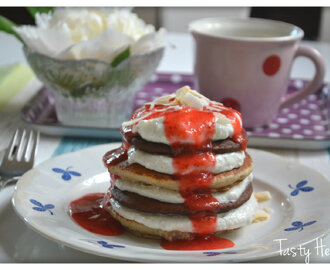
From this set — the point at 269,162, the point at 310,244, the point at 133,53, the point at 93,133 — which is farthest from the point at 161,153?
the point at 133,53

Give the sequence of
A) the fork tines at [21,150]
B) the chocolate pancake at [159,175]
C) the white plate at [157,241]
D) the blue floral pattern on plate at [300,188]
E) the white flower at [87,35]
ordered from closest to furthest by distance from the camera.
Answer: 1. the white plate at [157,241]
2. the chocolate pancake at [159,175]
3. the blue floral pattern on plate at [300,188]
4. the fork tines at [21,150]
5. the white flower at [87,35]

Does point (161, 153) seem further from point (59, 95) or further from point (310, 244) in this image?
point (59, 95)

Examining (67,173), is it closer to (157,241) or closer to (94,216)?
(94,216)

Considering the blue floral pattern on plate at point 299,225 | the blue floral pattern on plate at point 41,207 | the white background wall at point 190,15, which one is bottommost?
the white background wall at point 190,15

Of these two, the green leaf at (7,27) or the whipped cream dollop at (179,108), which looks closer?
the whipped cream dollop at (179,108)

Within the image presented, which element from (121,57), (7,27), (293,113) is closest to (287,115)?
(293,113)

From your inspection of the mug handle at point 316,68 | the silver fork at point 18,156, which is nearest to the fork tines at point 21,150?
the silver fork at point 18,156

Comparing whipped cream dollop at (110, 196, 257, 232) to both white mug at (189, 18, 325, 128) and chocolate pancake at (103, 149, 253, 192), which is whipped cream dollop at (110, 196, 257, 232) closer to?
chocolate pancake at (103, 149, 253, 192)

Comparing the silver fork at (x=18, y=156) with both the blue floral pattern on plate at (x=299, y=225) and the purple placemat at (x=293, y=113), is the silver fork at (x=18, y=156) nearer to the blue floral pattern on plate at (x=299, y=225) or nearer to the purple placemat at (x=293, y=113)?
the purple placemat at (x=293, y=113)
